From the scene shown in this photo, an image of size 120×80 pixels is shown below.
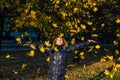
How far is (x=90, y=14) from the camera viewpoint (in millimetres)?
20984

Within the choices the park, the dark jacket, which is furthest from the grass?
the dark jacket

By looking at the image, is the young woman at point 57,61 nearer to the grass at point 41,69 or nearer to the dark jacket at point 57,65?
the dark jacket at point 57,65

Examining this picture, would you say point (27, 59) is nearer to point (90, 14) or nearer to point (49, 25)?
point (90, 14)

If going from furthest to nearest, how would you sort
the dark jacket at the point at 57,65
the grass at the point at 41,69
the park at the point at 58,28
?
1. the grass at the point at 41,69
2. the park at the point at 58,28
3. the dark jacket at the point at 57,65

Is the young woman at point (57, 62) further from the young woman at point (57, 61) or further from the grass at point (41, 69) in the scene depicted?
the grass at point (41, 69)

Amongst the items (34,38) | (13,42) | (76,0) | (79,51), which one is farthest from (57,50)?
(34,38)

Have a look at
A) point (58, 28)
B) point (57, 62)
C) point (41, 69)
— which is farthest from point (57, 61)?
point (41, 69)

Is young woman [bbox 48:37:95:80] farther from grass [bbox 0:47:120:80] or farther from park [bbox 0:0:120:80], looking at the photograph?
grass [bbox 0:47:120:80]

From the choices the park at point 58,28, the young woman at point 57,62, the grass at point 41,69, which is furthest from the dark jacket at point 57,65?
the grass at point 41,69

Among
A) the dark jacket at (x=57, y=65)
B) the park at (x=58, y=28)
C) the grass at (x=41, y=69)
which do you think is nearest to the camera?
the dark jacket at (x=57, y=65)

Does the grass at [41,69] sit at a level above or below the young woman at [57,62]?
below

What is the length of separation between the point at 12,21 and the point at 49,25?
6.18ft

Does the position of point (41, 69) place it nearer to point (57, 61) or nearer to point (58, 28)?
point (58, 28)

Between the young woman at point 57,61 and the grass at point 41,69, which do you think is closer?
the young woman at point 57,61
